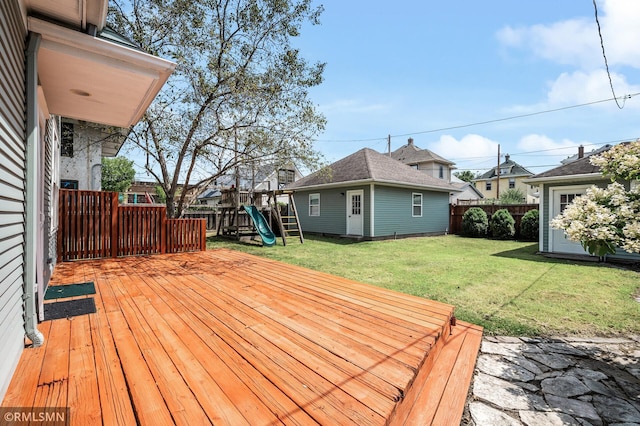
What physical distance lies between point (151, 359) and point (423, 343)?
74.1 inches

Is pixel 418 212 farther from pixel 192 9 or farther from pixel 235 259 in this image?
pixel 192 9

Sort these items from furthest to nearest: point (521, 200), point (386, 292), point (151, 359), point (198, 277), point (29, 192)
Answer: point (521, 200), point (198, 277), point (386, 292), point (29, 192), point (151, 359)

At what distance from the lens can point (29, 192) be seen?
2115 millimetres

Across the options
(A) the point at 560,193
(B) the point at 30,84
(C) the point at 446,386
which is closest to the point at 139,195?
(B) the point at 30,84

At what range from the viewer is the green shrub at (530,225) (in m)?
11.6

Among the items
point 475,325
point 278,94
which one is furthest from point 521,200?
point 475,325

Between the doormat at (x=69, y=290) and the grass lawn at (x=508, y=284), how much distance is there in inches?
147

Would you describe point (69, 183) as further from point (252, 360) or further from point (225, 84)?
point (252, 360)

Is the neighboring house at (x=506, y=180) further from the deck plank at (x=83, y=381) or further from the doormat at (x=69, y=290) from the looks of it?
the deck plank at (x=83, y=381)

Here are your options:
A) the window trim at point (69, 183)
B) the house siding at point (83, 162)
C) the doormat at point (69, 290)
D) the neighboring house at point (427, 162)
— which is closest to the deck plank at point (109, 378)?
the doormat at point (69, 290)

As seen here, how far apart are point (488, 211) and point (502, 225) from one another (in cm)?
166

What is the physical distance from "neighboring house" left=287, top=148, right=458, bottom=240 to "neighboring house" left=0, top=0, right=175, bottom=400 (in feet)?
27.0

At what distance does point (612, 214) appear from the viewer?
8.11ft

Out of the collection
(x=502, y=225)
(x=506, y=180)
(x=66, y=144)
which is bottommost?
(x=502, y=225)
